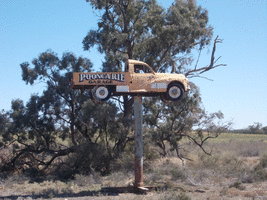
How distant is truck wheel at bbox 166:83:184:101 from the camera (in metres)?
13.0

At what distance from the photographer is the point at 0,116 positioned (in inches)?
770

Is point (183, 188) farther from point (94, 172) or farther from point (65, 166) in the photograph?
point (65, 166)

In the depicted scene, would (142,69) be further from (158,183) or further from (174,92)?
(158,183)

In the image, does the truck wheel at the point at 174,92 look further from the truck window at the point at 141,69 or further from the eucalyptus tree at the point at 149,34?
the eucalyptus tree at the point at 149,34

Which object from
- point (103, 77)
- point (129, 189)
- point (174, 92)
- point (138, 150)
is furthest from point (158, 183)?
point (103, 77)

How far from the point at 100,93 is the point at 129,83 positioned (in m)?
1.33

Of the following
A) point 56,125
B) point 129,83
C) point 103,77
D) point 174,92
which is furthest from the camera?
point 56,125

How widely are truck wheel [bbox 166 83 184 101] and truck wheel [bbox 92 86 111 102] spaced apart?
2.69m

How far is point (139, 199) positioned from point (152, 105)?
29.8ft

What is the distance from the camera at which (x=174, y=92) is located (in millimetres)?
13055

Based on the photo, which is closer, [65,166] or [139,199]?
[139,199]

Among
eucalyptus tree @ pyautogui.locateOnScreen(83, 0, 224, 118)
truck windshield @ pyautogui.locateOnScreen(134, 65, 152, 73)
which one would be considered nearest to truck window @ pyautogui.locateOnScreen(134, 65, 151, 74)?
truck windshield @ pyautogui.locateOnScreen(134, 65, 152, 73)

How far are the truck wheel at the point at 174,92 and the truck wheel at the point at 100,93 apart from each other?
8.84 ft

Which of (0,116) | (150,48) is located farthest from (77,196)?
(150,48)
